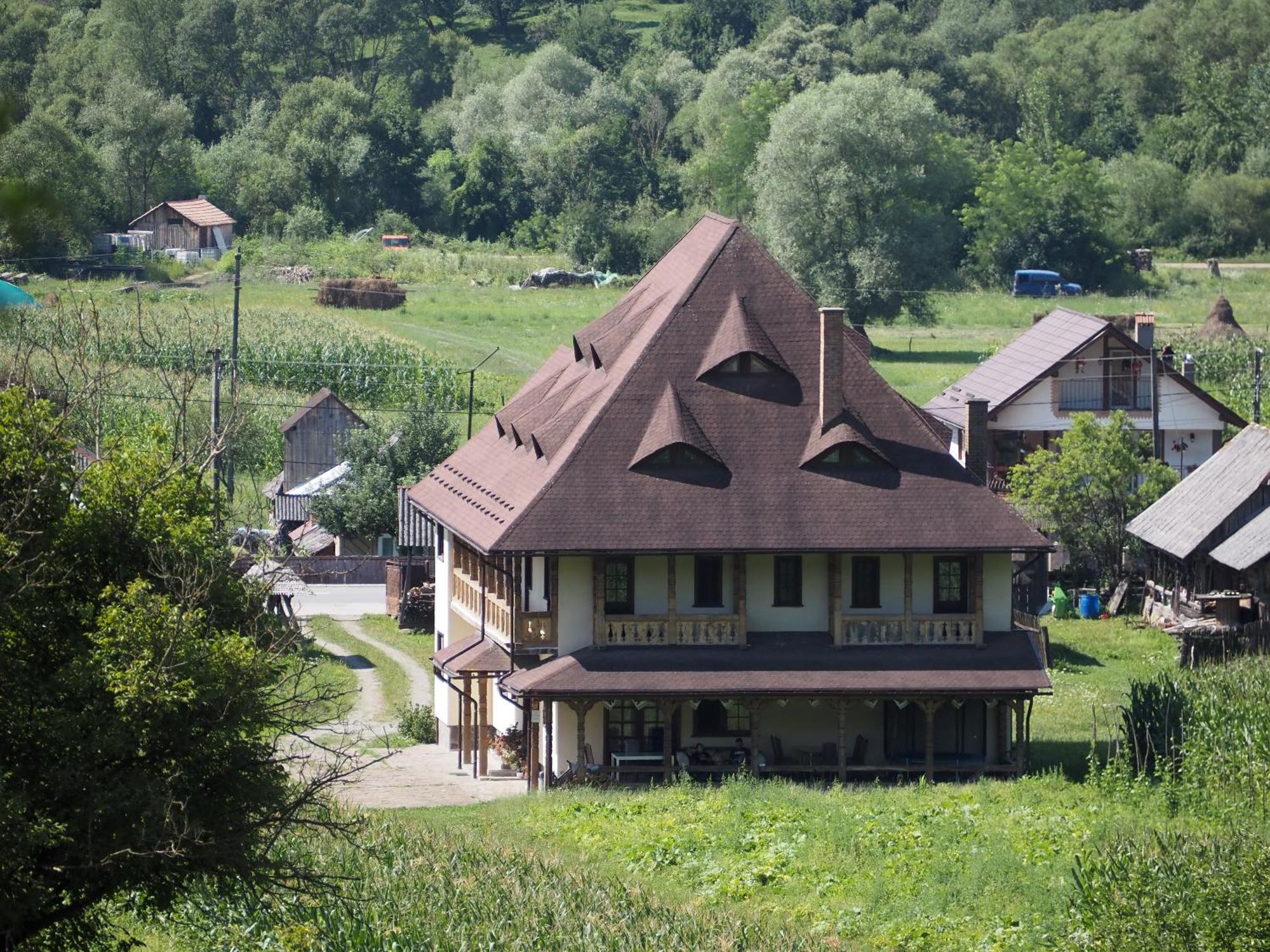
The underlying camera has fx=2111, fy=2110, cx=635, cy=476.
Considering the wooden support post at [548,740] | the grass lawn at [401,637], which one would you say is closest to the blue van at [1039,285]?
the grass lawn at [401,637]

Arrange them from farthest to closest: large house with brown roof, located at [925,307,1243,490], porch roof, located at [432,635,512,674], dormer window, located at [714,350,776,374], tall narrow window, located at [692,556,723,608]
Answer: large house with brown roof, located at [925,307,1243,490]
dormer window, located at [714,350,776,374]
tall narrow window, located at [692,556,723,608]
porch roof, located at [432,635,512,674]

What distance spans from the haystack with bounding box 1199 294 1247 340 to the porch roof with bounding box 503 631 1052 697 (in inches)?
1987

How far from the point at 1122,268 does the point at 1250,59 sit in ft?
141

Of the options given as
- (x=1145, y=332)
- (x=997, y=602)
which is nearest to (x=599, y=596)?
(x=997, y=602)

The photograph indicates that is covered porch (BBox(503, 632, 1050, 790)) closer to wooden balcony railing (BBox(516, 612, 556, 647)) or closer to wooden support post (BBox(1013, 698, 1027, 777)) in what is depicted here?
wooden support post (BBox(1013, 698, 1027, 777))

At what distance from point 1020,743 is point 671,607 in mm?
6732

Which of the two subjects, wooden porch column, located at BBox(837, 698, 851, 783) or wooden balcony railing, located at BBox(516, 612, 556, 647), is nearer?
wooden porch column, located at BBox(837, 698, 851, 783)

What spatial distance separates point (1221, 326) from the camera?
86.2 meters

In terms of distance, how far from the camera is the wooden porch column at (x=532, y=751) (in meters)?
38.1

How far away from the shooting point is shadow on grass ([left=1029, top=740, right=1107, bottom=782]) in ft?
125

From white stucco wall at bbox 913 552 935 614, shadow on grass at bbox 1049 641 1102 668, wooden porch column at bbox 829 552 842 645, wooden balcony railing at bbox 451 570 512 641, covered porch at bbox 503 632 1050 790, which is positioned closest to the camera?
covered porch at bbox 503 632 1050 790

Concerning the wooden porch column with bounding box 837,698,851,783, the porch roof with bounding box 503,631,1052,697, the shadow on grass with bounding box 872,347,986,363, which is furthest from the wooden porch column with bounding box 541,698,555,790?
the shadow on grass with bounding box 872,347,986,363

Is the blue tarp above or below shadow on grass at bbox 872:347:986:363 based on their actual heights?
above

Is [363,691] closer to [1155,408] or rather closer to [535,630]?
[535,630]
